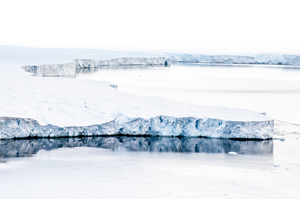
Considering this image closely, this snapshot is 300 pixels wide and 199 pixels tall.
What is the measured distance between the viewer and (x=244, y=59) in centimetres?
4938

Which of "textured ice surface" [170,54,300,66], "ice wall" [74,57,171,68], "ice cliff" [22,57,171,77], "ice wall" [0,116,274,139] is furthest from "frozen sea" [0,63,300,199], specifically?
"textured ice surface" [170,54,300,66]

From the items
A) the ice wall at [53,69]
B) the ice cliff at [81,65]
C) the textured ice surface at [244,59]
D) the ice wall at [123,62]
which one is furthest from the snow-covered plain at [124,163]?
the textured ice surface at [244,59]

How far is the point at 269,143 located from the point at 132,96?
3035mm

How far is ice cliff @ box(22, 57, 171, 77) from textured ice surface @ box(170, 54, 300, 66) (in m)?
8.71

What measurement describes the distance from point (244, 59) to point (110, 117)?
142 ft

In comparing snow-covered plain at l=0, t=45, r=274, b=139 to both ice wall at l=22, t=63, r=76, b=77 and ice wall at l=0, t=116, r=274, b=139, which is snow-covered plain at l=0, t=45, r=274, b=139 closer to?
ice wall at l=0, t=116, r=274, b=139

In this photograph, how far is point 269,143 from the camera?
7.84 metres

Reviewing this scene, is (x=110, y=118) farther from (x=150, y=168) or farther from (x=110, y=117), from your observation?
(x=150, y=168)

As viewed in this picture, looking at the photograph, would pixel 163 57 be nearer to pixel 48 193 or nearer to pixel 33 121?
pixel 33 121

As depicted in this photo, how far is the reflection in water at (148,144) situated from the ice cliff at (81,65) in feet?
36.1

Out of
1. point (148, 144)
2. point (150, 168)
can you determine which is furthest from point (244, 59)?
point (150, 168)

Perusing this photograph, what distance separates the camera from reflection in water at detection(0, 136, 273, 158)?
23.2 feet

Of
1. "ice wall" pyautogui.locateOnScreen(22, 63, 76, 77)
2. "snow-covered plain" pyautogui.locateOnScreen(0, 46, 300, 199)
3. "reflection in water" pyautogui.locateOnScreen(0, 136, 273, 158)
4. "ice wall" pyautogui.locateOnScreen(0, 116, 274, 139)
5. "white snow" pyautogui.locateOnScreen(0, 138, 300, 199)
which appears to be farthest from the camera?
"ice wall" pyautogui.locateOnScreen(22, 63, 76, 77)

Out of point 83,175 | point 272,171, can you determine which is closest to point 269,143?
point 272,171
